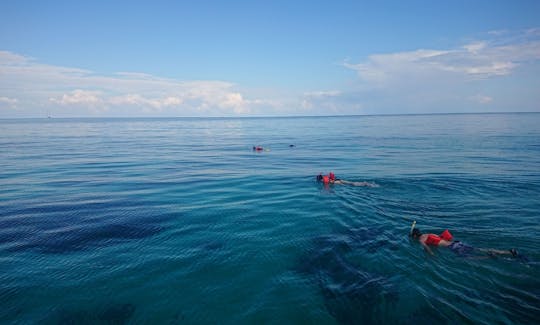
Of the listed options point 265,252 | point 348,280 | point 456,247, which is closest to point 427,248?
point 456,247

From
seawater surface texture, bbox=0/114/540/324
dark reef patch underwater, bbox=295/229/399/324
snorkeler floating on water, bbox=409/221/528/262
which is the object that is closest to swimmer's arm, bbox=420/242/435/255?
snorkeler floating on water, bbox=409/221/528/262

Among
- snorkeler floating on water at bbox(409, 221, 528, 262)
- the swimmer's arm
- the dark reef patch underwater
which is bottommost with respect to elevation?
the dark reef patch underwater

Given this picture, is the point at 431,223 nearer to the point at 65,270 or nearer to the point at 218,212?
the point at 218,212

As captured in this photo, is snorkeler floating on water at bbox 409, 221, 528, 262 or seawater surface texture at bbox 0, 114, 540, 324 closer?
seawater surface texture at bbox 0, 114, 540, 324

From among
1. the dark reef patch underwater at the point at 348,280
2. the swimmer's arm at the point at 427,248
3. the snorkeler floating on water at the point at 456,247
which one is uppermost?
the snorkeler floating on water at the point at 456,247

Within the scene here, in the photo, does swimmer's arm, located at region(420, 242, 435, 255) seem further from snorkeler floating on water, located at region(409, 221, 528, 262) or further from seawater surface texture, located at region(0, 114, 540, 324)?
seawater surface texture, located at region(0, 114, 540, 324)

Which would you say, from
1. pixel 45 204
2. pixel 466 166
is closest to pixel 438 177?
pixel 466 166

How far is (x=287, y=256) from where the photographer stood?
1288 centimetres

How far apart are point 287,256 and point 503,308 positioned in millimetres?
7359

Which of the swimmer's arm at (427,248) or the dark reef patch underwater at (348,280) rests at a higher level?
the swimmer's arm at (427,248)

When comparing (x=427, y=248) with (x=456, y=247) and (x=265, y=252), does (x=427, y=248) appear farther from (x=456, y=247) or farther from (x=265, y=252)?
(x=265, y=252)

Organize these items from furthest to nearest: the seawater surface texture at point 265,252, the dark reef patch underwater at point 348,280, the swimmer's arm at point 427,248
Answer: the swimmer's arm at point 427,248 < the seawater surface texture at point 265,252 < the dark reef patch underwater at point 348,280

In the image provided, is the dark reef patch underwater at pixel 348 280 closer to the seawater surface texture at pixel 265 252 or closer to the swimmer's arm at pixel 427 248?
the seawater surface texture at pixel 265 252

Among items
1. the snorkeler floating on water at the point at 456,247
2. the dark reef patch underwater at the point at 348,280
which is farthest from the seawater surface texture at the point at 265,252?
the snorkeler floating on water at the point at 456,247
